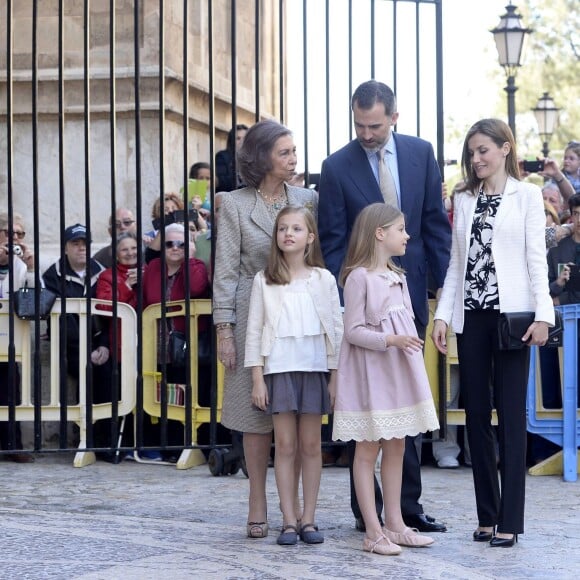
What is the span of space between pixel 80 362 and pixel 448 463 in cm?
232

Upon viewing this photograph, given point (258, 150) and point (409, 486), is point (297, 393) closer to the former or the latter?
point (409, 486)

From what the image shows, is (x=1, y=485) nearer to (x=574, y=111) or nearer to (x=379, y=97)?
(x=379, y=97)

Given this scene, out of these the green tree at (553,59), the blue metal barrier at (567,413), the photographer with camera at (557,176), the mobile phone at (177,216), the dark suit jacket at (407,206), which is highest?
the green tree at (553,59)

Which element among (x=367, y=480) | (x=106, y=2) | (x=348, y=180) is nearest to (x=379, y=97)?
(x=348, y=180)

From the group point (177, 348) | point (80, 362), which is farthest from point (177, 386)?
point (80, 362)

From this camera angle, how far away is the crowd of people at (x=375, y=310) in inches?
229

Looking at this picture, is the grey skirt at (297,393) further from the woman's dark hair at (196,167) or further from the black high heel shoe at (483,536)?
the woman's dark hair at (196,167)

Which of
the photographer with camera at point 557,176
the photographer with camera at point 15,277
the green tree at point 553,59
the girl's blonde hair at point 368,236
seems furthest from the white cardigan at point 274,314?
the green tree at point 553,59

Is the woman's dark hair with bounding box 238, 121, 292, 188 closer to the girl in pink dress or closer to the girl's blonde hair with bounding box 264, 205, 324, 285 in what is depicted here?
the girl's blonde hair with bounding box 264, 205, 324, 285

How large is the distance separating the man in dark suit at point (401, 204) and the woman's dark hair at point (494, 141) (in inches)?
15.4

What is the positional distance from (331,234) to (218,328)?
67 cm

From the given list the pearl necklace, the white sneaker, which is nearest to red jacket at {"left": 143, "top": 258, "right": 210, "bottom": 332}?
the white sneaker

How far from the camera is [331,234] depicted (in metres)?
6.27

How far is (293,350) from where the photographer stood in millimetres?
5953
